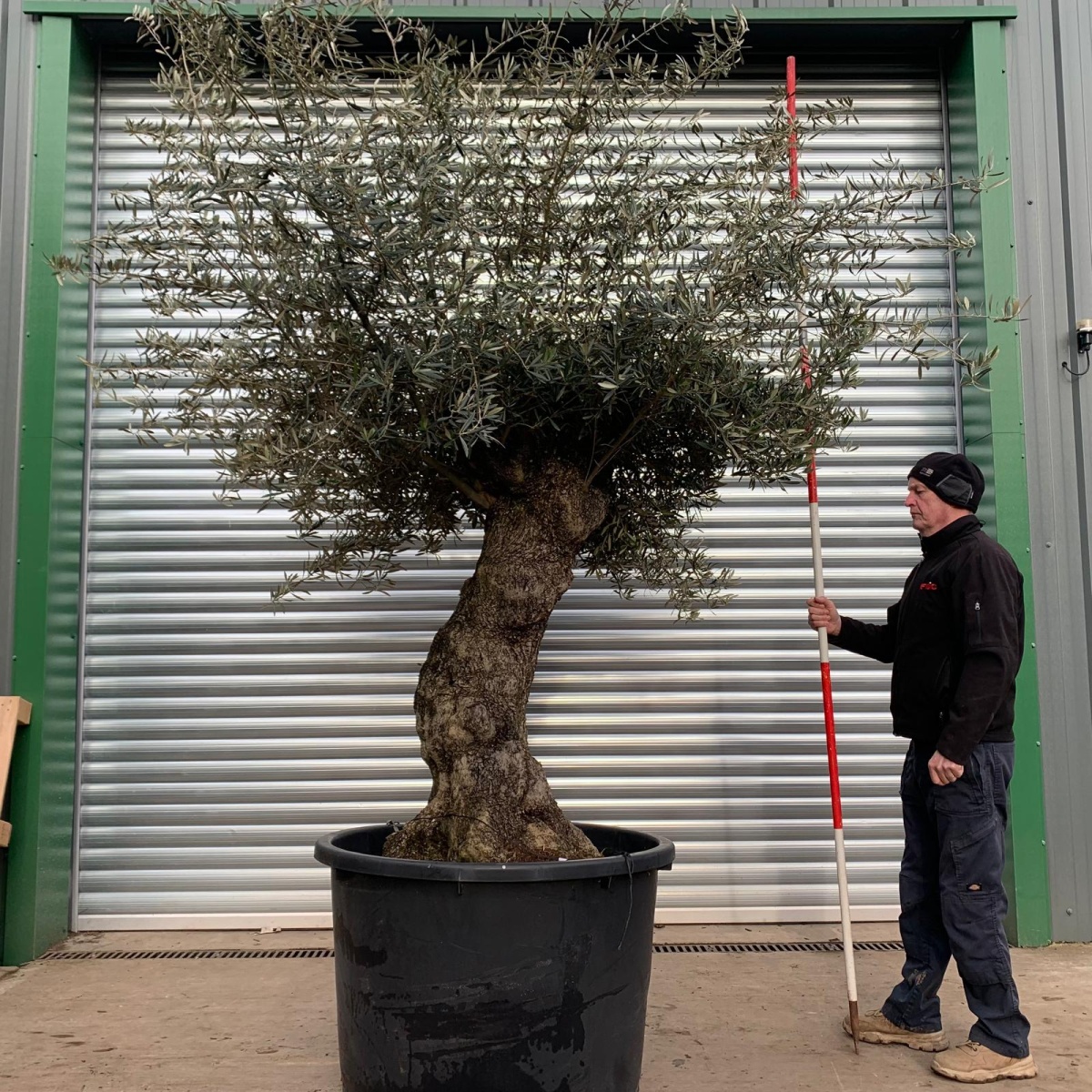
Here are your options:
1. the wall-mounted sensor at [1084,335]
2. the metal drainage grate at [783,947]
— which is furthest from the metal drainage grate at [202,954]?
the wall-mounted sensor at [1084,335]

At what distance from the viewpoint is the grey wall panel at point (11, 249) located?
19.1 feet

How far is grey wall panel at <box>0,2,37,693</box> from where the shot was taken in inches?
229

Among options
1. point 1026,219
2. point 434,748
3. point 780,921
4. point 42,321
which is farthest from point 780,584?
point 42,321

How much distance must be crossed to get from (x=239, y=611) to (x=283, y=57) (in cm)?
364

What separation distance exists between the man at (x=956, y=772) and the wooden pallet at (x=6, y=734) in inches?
174

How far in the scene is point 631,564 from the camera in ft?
14.7

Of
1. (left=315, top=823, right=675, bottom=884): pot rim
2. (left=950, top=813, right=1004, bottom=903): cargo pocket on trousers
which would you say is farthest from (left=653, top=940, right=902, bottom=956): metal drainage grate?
(left=315, top=823, right=675, bottom=884): pot rim

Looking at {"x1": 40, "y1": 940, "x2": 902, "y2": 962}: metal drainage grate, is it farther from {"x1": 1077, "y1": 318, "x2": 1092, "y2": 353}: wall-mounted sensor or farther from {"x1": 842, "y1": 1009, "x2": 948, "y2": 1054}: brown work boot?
{"x1": 1077, "y1": 318, "x2": 1092, "y2": 353}: wall-mounted sensor

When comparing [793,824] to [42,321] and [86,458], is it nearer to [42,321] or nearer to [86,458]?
[86,458]

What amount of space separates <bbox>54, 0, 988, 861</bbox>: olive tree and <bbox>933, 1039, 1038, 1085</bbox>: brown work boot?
162 centimetres

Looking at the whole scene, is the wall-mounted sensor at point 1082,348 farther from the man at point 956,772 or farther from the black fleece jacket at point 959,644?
the black fleece jacket at point 959,644

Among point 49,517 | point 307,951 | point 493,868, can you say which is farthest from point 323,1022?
point 49,517

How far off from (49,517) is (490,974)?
13.1ft

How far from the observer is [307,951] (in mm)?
5684
